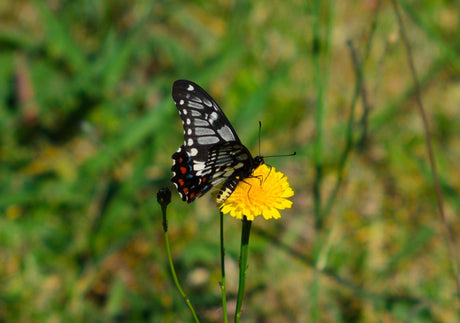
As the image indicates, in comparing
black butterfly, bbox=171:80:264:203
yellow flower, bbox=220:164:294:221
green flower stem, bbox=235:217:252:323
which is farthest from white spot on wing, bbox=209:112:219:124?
green flower stem, bbox=235:217:252:323

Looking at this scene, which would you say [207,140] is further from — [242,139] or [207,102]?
[242,139]

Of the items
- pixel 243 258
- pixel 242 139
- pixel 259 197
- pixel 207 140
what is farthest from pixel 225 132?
pixel 242 139

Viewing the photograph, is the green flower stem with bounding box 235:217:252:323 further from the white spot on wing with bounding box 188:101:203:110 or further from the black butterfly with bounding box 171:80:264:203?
the white spot on wing with bounding box 188:101:203:110

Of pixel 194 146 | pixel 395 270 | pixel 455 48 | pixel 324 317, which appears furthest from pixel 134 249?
pixel 455 48

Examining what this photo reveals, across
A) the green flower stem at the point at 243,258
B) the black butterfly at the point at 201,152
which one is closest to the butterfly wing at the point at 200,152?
the black butterfly at the point at 201,152

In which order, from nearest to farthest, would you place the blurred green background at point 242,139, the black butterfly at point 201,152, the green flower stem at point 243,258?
the green flower stem at point 243,258
the black butterfly at point 201,152
the blurred green background at point 242,139

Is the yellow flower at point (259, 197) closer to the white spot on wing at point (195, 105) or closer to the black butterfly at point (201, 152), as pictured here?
the black butterfly at point (201, 152)

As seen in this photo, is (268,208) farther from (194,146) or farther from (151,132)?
(151,132)
